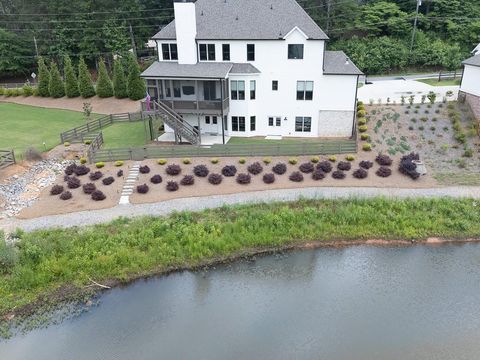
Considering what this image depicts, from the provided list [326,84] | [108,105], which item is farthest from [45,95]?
[326,84]

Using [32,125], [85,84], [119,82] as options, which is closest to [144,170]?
[32,125]

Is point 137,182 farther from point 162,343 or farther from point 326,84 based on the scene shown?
point 326,84

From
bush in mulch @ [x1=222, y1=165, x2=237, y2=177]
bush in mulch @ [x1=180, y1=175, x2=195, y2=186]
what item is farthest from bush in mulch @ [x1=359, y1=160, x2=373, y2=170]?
bush in mulch @ [x1=180, y1=175, x2=195, y2=186]

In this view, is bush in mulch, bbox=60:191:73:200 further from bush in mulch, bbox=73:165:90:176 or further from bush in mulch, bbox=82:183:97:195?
bush in mulch, bbox=73:165:90:176

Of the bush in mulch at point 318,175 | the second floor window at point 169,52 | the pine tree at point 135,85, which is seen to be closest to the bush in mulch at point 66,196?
the second floor window at point 169,52

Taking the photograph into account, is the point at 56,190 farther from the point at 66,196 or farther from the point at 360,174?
the point at 360,174

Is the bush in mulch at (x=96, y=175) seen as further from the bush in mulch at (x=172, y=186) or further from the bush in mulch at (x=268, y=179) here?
the bush in mulch at (x=268, y=179)
